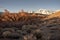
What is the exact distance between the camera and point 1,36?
13898 millimetres

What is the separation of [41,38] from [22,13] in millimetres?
12059

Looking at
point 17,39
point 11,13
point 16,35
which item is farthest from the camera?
point 11,13

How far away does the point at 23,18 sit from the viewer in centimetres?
2319

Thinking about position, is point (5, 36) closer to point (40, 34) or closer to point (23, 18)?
point (40, 34)

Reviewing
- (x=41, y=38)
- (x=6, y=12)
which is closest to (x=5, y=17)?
(x=6, y=12)

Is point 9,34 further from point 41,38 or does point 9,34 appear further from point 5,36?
point 41,38

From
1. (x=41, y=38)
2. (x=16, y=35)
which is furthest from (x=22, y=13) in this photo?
(x=41, y=38)

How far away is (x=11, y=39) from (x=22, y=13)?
11.2 metres

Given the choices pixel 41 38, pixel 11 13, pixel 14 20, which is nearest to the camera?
pixel 41 38

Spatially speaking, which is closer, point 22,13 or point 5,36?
point 5,36

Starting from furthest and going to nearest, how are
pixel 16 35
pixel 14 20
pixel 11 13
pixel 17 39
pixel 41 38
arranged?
pixel 11 13
pixel 14 20
pixel 16 35
pixel 17 39
pixel 41 38

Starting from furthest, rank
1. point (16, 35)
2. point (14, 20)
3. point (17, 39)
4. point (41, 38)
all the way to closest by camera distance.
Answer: point (14, 20) < point (16, 35) < point (17, 39) < point (41, 38)

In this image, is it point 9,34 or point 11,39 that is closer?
point 11,39

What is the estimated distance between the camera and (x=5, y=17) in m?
23.3
